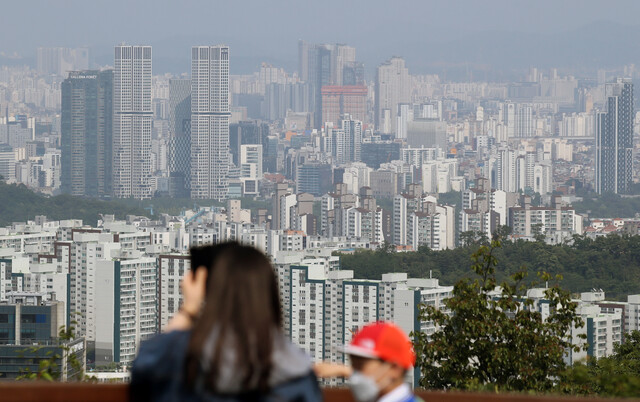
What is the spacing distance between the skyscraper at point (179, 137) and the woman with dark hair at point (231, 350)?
56640 mm

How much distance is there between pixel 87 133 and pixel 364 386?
195ft

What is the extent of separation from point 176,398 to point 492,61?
89.4 m

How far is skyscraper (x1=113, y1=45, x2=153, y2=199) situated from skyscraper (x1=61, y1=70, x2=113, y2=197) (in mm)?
497

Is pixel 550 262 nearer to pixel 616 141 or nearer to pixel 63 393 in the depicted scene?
pixel 63 393

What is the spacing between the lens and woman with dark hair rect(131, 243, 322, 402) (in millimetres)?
1143

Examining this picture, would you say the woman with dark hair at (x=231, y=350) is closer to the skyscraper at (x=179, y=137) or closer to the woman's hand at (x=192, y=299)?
the woman's hand at (x=192, y=299)

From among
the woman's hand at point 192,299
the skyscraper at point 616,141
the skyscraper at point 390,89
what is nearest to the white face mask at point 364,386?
the woman's hand at point 192,299

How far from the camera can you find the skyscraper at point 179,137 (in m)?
59.5

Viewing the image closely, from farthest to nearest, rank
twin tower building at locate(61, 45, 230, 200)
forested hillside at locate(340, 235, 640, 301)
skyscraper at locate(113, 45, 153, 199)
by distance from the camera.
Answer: skyscraper at locate(113, 45, 153, 199) < twin tower building at locate(61, 45, 230, 200) < forested hillside at locate(340, 235, 640, 301)

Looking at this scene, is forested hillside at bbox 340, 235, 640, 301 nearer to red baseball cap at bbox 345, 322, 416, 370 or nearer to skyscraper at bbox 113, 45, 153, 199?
red baseball cap at bbox 345, 322, 416, 370

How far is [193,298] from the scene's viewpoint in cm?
121

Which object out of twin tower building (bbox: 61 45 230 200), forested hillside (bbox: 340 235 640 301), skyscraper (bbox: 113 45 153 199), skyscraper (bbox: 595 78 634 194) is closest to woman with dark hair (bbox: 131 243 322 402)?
forested hillside (bbox: 340 235 640 301)

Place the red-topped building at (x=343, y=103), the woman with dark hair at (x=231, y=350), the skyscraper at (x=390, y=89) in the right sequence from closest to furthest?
the woman with dark hair at (x=231, y=350), the red-topped building at (x=343, y=103), the skyscraper at (x=390, y=89)

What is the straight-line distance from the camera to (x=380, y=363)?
4.13ft
